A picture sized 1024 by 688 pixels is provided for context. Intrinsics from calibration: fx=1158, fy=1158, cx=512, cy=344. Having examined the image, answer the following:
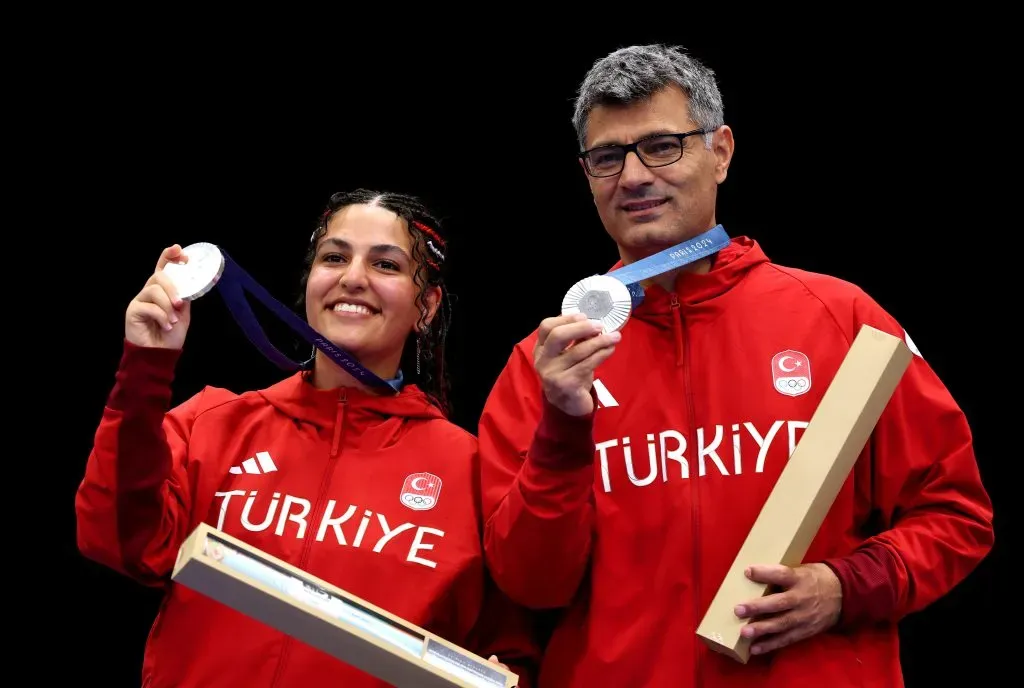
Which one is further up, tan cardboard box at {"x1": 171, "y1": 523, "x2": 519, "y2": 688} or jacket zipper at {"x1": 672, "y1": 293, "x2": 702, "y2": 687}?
jacket zipper at {"x1": 672, "y1": 293, "x2": 702, "y2": 687}

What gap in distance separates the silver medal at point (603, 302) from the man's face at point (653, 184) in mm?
331

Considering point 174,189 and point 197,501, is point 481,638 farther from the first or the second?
point 174,189

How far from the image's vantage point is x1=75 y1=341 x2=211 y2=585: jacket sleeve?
2.12m

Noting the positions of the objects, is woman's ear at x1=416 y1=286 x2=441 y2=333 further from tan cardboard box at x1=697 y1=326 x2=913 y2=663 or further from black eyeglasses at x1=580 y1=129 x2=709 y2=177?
tan cardboard box at x1=697 y1=326 x2=913 y2=663

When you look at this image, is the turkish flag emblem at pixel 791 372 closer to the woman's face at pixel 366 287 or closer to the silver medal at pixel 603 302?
the silver medal at pixel 603 302

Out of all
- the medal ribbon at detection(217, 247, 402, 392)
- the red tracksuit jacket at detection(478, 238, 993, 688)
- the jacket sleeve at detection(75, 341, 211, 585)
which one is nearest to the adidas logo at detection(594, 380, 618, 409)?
Result: the red tracksuit jacket at detection(478, 238, 993, 688)

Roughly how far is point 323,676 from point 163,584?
0.40 meters

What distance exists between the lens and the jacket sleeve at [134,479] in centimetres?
212

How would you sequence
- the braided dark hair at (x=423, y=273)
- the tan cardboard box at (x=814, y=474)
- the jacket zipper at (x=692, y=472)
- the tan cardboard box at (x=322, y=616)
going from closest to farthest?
the tan cardboard box at (x=322, y=616) < the tan cardboard box at (x=814, y=474) < the jacket zipper at (x=692, y=472) < the braided dark hair at (x=423, y=273)

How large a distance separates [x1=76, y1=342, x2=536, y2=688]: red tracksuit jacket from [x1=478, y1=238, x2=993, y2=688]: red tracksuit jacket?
0.17 metres

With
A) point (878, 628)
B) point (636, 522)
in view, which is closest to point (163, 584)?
point (636, 522)

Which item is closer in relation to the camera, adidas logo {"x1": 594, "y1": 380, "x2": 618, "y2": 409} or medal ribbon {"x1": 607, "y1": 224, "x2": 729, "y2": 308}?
medal ribbon {"x1": 607, "y1": 224, "x2": 729, "y2": 308}

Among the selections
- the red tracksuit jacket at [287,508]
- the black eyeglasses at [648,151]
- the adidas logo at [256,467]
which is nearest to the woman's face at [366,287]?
the red tracksuit jacket at [287,508]

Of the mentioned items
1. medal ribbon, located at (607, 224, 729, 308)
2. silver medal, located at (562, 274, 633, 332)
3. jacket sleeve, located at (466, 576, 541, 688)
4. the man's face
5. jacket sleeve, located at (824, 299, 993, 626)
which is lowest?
jacket sleeve, located at (466, 576, 541, 688)
